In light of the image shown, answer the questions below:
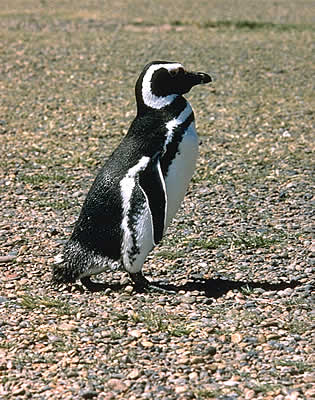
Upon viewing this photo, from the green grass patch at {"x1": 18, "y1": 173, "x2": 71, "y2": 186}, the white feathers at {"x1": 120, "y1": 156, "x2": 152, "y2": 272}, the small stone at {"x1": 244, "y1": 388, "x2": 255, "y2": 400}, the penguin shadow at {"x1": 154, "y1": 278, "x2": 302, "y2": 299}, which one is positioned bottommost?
the green grass patch at {"x1": 18, "y1": 173, "x2": 71, "y2": 186}

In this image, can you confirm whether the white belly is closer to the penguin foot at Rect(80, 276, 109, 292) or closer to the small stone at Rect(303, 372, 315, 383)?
the penguin foot at Rect(80, 276, 109, 292)

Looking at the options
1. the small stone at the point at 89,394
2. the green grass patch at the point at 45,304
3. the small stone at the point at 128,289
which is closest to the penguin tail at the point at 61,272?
the green grass patch at the point at 45,304

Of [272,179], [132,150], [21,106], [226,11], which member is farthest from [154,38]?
[132,150]

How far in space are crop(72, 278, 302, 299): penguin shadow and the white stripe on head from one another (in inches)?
40.0

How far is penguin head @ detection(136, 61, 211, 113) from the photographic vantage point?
4.36 meters

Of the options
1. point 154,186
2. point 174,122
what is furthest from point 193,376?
point 174,122

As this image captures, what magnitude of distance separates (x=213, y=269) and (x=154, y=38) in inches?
354

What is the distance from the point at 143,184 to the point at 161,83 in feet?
1.84

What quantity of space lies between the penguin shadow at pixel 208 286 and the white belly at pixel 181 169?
0.42 meters

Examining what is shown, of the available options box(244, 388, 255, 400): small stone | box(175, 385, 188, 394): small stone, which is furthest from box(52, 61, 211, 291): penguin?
box(244, 388, 255, 400): small stone

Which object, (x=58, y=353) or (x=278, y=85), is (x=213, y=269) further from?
(x=278, y=85)

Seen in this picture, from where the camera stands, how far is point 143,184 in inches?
169

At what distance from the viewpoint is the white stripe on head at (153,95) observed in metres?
4.36

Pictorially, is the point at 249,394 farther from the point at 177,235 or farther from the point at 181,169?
the point at 177,235
